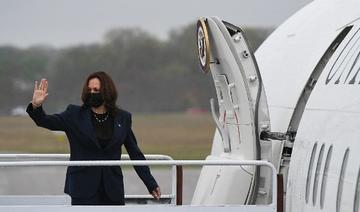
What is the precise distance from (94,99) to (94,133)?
261mm

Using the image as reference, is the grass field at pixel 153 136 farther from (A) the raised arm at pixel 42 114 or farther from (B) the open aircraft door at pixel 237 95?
(A) the raised arm at pixel 42 114

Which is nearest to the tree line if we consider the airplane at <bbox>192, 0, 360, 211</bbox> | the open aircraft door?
the airplane at <bbox>192, 0, 360, 211</bbox>

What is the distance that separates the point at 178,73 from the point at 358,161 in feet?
199

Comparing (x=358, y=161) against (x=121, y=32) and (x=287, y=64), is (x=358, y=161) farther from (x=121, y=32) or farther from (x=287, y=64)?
(x=121, y=32)

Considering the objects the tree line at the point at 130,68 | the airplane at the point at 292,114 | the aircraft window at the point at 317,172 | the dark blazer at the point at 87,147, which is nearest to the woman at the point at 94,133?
the dark blazer at the point at 87,147

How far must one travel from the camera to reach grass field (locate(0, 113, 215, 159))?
51.4m

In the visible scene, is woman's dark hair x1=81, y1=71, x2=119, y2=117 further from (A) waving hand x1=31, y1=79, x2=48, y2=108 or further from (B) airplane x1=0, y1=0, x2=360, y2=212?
(B) airplane x1=0, y1=0, x2=360, y2=212

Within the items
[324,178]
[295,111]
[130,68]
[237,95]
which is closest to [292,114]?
[295,111]

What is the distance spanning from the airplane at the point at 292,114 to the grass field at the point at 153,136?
36.6 meters

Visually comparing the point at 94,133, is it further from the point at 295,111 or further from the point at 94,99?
the point at 295,111

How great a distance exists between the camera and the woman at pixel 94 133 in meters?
7.02

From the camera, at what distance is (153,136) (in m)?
60.2

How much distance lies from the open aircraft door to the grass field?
122ft

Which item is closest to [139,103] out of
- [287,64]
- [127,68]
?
[127,68]
